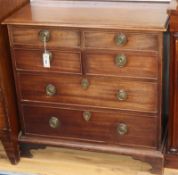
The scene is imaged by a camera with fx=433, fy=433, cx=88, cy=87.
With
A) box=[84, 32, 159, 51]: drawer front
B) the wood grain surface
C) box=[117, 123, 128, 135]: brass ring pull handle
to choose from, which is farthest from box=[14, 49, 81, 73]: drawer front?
the wood grain surface

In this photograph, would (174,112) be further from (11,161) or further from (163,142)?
(11,161)

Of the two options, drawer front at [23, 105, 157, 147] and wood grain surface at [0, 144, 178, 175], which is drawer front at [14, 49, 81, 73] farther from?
wood grain surface at [0, 144, 178, 175]

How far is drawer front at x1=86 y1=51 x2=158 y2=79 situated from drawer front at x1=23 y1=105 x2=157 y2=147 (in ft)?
0.74

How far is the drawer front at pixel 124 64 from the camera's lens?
192 centimetres

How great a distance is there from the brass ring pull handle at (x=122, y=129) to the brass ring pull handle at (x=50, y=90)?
14.2 inches

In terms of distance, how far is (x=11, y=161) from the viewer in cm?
231

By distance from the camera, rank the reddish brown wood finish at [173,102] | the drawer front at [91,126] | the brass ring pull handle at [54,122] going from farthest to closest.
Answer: the brass ring pull handle at [54,122] < the drawer front at [91,126] < the reddish brown wood finish at [173,102]

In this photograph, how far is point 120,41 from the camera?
1.90 meters

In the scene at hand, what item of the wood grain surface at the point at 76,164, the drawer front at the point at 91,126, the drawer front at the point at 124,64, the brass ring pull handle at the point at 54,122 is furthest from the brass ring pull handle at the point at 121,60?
the wood grain surface at the point at 76,164

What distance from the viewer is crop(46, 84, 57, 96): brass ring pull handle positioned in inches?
83.7

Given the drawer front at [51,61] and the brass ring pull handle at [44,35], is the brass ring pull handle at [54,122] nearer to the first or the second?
the drawer front at [51,61]

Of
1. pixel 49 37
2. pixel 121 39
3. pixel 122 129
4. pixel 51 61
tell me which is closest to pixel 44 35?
pixel 49 37

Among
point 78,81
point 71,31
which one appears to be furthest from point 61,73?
point 71,31

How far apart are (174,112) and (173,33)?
0.40m
